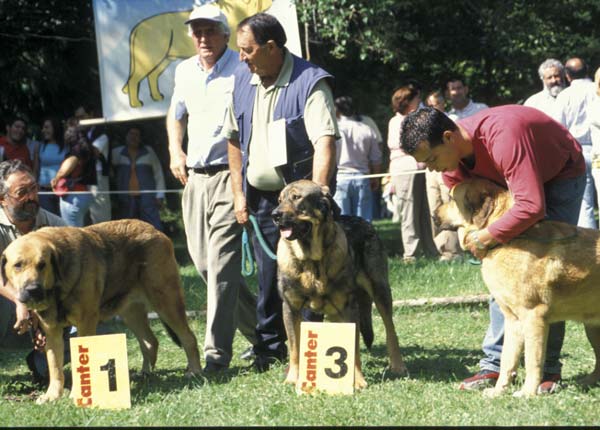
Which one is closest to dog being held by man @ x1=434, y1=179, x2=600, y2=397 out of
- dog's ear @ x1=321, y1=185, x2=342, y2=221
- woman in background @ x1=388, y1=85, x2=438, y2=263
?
dog's ear @ x1=321, y1=185, x2=342, y2=221

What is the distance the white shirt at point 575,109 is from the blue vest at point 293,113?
14.7ft

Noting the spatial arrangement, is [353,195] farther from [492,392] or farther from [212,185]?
[492,392]

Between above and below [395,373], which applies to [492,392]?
above

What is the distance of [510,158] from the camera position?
5.01 meters

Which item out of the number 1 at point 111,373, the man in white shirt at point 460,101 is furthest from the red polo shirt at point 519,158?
the man in white shirt at point 460,101

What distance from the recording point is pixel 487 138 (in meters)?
5.16

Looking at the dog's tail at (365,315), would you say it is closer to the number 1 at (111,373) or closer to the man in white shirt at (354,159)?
the number 1 at (111,373)

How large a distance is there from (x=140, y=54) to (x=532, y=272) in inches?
311

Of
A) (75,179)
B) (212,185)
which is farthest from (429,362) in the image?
(75,179)

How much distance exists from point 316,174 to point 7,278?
80.3 inches

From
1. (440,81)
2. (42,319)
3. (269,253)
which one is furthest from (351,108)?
(42,319)

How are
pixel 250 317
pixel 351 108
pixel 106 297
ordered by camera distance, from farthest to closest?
pixel 351 108 → pixel 250 317 → pixel 106 297

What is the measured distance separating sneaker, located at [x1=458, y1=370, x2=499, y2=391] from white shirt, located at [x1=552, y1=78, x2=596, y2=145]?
4.76m

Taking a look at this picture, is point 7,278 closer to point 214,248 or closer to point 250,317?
point 214,248
